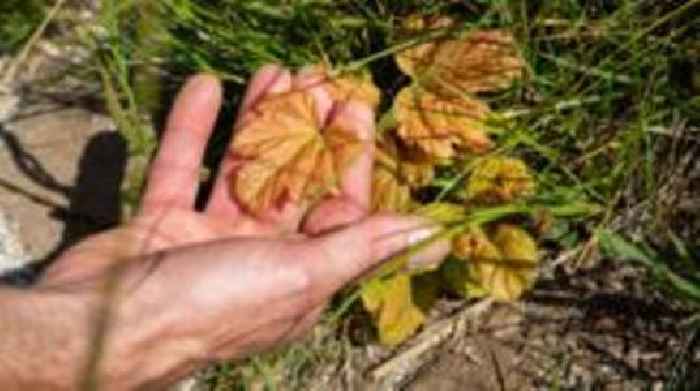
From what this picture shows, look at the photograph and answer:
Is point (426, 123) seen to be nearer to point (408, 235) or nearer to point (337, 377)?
point (408, 235)

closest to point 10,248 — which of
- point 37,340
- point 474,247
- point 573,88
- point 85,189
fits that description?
point 85,189

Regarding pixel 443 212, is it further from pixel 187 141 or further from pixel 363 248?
pixel 187 141

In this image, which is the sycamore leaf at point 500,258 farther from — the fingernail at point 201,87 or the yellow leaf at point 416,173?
the fingernail at point 201,87

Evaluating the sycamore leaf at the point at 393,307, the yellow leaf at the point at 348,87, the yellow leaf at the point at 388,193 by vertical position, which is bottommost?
the sycamore leaf at the point at 393,307

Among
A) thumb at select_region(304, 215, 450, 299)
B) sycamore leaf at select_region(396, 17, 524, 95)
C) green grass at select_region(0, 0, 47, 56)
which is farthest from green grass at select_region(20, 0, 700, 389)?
green grass at select_region(0, 0, 47, 56)

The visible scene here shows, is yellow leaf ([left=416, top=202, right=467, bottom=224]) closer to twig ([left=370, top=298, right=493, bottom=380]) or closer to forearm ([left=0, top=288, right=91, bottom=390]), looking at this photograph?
twig ([left=370, top=298, right=493, bottom=380])

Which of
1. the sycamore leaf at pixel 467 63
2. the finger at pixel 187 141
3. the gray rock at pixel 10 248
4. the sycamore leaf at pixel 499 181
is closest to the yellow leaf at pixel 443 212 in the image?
the sycamore leaf at pixel 499 181

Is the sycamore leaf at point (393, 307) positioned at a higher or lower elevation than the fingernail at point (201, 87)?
lower

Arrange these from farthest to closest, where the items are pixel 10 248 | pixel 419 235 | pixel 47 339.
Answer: pixel 10 248, pixel 419 235, pixel 47 339
